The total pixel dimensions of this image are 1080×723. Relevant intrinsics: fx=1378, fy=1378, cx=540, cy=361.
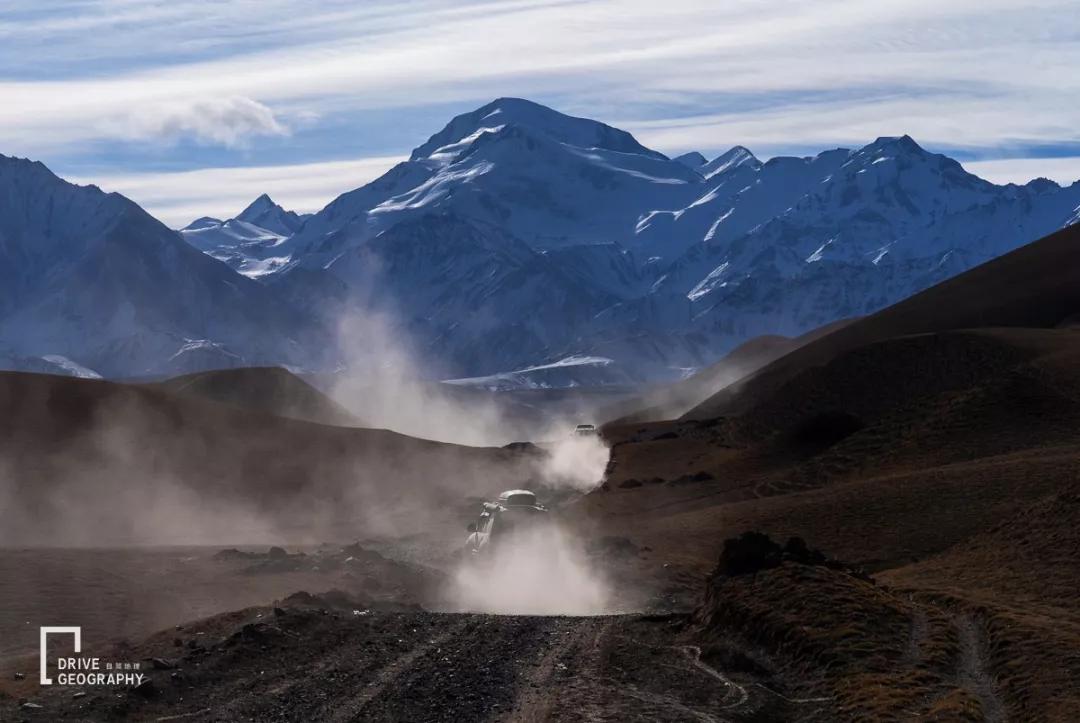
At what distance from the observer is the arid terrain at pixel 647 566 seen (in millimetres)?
20984

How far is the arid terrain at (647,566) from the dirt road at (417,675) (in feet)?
0.27

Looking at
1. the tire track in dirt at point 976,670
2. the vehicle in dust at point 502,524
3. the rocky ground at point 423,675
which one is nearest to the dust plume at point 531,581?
the vehicle in dust at point 502,524

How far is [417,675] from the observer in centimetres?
2227

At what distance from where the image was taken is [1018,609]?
26.1 m

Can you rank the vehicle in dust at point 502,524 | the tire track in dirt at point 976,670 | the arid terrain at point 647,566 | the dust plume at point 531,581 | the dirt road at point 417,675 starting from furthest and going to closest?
1. the vehicle in dust at point 502,524
2. the dust plume at point 531,581
3. the arid terrain at point 647,566
4. the dirt road at point 417,675
5. the tire track in dirt at point 976,670

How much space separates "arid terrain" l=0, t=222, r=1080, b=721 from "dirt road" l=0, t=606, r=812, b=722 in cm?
8

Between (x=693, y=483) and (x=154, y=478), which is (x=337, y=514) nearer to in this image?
(x=154, y=478)

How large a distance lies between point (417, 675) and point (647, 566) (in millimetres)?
19309

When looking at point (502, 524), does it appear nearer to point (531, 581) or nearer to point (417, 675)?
point (531, 581)

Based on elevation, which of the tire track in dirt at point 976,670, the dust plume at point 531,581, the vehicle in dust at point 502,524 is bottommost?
the tire track in dirt at point 976,670

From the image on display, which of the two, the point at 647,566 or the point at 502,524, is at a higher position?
the point at 502,524

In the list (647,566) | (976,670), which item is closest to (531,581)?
(647,566)

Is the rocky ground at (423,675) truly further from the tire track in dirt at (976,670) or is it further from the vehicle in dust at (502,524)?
the vehicle in dust at (502,524)

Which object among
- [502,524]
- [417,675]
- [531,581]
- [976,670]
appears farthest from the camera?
[502,524]
